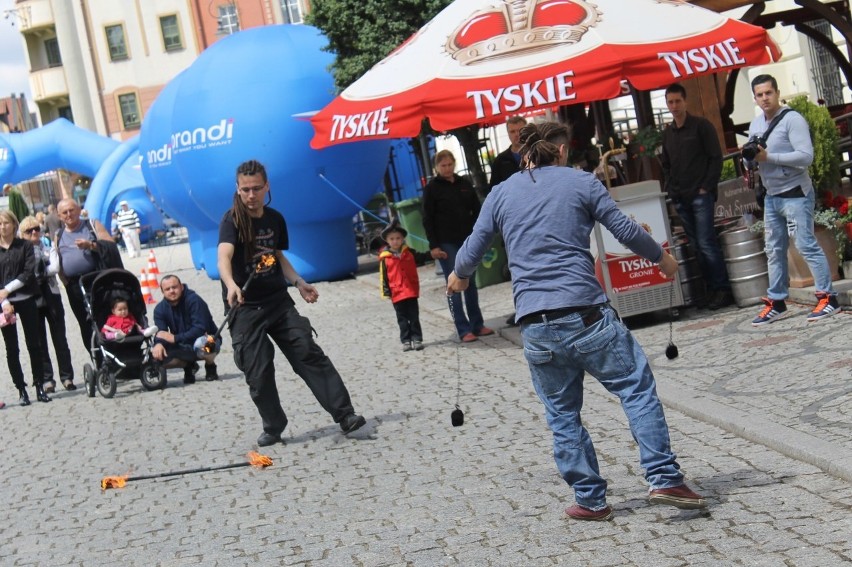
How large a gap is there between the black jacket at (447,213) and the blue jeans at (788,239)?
3.10 m

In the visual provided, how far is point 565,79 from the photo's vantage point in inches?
420

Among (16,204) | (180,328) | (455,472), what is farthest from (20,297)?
(16,204)

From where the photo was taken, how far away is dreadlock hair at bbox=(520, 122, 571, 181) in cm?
590

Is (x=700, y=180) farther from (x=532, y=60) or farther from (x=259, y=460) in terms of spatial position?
(x=259, y=460)

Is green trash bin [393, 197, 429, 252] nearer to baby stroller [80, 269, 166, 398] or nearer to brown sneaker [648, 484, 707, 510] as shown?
baby stroller [80, 269, 166, 398]

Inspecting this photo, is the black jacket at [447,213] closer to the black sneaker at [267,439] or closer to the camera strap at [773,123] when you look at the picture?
the camera strap at [773,123]

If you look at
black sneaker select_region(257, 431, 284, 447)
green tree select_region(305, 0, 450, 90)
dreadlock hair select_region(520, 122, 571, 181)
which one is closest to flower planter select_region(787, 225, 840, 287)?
black sneaker select_region(257, 431, 284, 447)

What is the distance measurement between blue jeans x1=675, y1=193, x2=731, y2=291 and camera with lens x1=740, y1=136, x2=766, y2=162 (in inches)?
56.3

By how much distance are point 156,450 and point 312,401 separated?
1.63 meters

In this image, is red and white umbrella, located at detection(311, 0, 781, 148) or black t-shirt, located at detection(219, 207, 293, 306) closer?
black t-shirt, located at detection(219, 207, 293, 306)

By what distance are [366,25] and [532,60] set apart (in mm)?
8212

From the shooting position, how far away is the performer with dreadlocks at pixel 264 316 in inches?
338

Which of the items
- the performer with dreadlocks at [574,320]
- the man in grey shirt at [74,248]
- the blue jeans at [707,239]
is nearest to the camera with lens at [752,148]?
the blue jeans at [707,239]

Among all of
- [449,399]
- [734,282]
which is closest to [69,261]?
[449,399]
